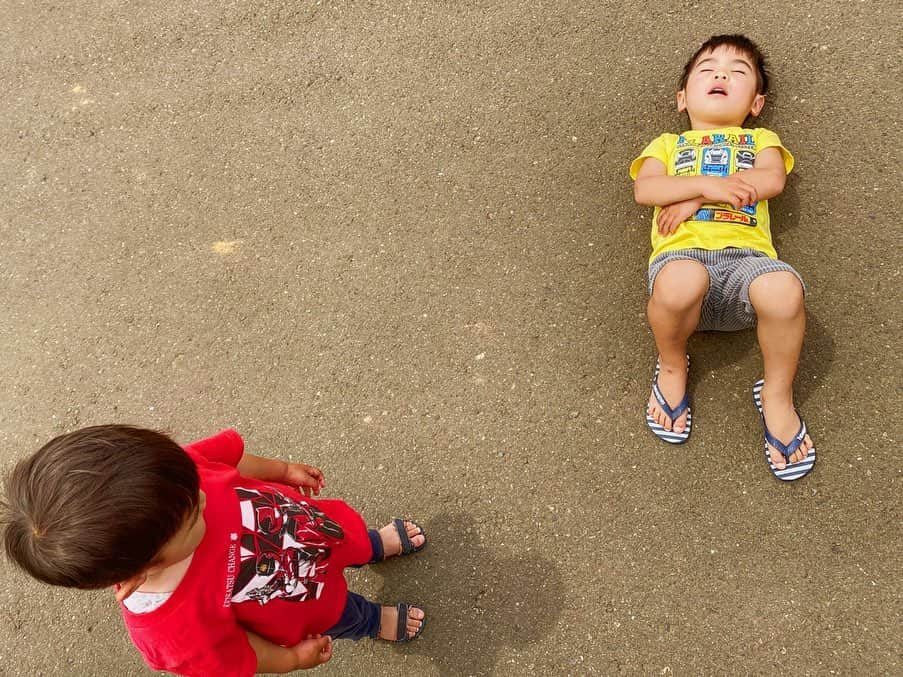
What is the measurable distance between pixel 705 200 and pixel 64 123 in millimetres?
3185

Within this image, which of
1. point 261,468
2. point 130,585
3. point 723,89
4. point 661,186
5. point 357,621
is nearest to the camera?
point 130,585

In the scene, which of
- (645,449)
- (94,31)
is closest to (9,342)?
(94,31)

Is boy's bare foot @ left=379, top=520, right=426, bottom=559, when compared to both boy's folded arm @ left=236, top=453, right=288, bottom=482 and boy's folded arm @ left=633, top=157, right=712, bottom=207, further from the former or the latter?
boy's folded arm @ left=633, top=157, right=712, bottom=207

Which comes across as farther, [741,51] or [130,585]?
[741,51]

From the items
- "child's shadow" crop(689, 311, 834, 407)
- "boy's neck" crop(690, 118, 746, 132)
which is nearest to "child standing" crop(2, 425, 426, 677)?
"child's shadow" crop(689, 311, 834, 407)

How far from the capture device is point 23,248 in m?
3.18

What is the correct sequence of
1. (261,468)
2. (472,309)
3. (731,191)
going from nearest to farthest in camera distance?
(261,468) < (731,191) < (472,309)

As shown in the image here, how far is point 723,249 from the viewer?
90.1 inches

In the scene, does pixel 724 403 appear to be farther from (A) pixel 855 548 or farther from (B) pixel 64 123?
(B) pixel 64 123

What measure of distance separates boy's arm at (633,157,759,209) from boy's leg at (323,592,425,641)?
1713 mm

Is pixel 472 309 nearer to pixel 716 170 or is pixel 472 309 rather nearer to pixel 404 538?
pixel 404 538

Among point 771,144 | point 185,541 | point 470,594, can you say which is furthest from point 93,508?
point 771,144

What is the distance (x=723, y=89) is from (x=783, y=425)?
1.28m

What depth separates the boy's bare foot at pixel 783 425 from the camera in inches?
Result: 87.8
